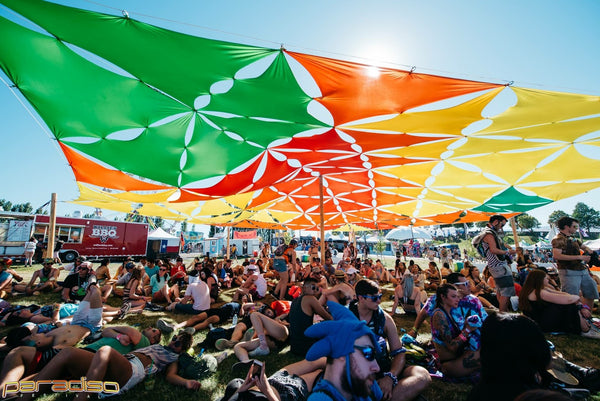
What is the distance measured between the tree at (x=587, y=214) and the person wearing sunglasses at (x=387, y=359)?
110 metres

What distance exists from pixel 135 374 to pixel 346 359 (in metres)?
2.77

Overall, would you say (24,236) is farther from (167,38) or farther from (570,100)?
(570,100)

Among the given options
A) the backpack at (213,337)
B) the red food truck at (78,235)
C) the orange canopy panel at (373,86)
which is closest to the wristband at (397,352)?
the backpack at (213,337)

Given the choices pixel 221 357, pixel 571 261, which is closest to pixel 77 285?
pixel 221 357

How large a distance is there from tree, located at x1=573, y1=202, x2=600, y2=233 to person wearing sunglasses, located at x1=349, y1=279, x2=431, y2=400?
360 ft

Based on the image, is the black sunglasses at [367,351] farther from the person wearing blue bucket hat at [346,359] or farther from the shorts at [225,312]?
the shorts at [225,312]

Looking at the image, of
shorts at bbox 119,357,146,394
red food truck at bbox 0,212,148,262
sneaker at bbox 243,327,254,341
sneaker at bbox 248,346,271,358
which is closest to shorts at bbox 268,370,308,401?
sneaker at bbox 248,346,271,358

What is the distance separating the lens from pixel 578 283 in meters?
5.04

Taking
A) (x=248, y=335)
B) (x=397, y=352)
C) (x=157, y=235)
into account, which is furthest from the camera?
(x=157, y=235)

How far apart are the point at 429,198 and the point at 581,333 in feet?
28.9

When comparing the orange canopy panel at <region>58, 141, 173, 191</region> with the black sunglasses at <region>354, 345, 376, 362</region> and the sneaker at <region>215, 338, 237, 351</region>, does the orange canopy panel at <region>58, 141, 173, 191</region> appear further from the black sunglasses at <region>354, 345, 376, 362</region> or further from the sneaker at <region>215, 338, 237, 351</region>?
the black sunglasses at <region>354, 345, 376, 362</region>

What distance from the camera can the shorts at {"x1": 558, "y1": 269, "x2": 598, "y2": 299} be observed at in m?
5.04

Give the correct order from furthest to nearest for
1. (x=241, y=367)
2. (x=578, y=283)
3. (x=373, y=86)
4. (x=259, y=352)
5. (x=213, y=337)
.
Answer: (x=578, y=283), (x=213, y=337), (x=373, y=86), (x=259, y=352), (x=241, y=367)

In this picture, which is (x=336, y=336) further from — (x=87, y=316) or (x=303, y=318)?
(x=87, y=316)
